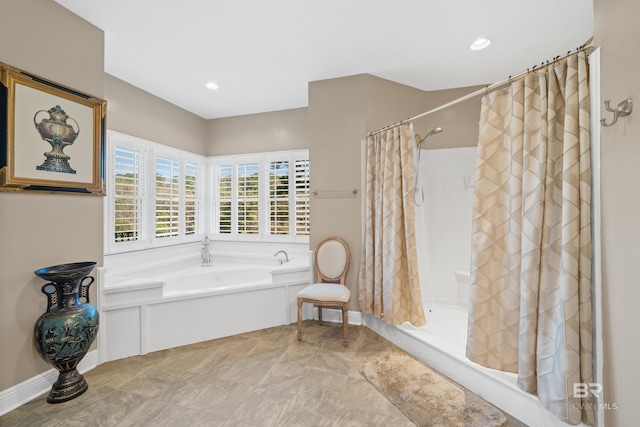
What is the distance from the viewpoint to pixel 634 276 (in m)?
1.12

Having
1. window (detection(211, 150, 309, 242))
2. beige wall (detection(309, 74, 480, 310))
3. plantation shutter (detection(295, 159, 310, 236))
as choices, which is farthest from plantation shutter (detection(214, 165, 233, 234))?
beige wall (detection(309, 74, 480, 310))

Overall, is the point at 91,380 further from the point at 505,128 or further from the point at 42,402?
the point at 505,128

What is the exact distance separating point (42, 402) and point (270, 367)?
1470 mm

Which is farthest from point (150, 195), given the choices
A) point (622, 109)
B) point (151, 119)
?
point (622, 109)

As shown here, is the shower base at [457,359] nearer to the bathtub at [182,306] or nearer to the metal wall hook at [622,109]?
the bathtub at [182,306]

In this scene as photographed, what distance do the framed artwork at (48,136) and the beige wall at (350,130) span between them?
6.47 ft

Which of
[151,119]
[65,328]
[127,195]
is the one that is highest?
[151,119]

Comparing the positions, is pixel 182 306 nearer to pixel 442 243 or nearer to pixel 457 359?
pixel 457 359

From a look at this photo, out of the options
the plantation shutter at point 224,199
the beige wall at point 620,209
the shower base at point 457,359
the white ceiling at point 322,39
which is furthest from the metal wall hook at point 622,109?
the plantation shutter at point 224,199

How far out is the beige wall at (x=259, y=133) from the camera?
3857 mm

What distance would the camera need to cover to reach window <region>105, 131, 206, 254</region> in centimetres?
297

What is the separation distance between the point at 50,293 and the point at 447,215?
366 cm

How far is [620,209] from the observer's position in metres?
1.17

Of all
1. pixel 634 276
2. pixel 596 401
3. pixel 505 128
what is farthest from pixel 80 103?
pixel 596 401
